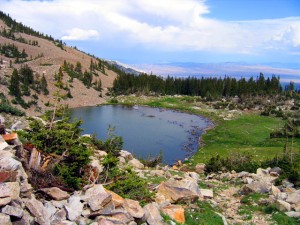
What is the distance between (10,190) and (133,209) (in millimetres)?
4412

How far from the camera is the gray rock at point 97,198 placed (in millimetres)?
11320

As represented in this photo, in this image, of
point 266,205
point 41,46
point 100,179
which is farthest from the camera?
point 41,46

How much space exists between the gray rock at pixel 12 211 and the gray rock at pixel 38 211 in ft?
2.31

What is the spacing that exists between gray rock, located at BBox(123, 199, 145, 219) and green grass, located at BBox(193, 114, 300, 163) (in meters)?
24.7

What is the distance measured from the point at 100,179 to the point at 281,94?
102 meters

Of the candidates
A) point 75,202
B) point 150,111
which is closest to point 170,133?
point 150,111

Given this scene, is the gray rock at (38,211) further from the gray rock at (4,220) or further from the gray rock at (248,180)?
the gray rock at (248,180)

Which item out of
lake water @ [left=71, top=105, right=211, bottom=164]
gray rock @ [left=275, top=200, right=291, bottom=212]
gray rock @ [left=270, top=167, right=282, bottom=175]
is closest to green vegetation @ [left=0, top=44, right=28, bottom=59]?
lake water @ [left=71, top=105, right=211, bottom=164]

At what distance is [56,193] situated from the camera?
1208cm

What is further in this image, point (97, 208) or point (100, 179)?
point (100, 179)

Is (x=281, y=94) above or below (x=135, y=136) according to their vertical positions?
above

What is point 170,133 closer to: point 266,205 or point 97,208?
point 266,205

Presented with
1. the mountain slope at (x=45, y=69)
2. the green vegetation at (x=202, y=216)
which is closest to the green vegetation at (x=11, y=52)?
the mountain slope at (x=45, y=69)

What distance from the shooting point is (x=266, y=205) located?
1894 cm
